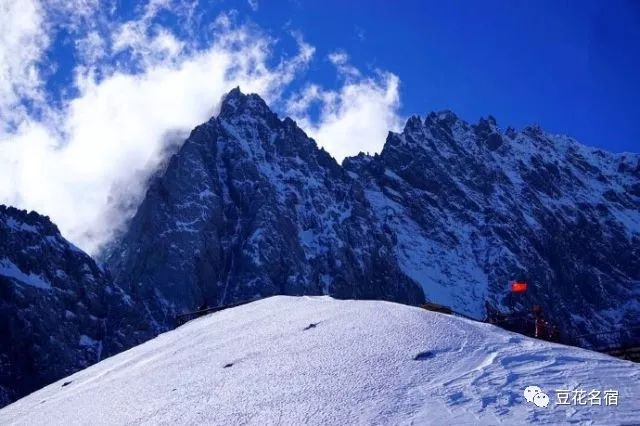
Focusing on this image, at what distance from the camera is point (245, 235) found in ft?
526

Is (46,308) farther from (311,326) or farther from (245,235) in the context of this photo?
(311,326)

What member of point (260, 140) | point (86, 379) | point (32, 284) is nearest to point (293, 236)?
point (260, 140)

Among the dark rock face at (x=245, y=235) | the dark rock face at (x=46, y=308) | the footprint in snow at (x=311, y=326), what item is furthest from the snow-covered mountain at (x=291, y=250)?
the footprint in snow at (x=311, y=326)

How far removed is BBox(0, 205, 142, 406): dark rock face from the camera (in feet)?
372

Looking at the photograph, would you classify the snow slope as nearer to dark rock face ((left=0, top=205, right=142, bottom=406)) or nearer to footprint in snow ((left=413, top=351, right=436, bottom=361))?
footprint in snow ((left=413, top=351, right=436, bottom=361))

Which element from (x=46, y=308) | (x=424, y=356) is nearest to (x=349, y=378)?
(x=424, y=356)

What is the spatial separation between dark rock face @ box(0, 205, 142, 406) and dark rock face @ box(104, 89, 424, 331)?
991cm

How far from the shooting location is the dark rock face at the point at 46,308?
372 ft

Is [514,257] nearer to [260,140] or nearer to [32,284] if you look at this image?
[260,140]

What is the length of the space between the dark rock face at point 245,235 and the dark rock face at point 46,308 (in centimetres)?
991

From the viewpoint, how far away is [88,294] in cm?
13375

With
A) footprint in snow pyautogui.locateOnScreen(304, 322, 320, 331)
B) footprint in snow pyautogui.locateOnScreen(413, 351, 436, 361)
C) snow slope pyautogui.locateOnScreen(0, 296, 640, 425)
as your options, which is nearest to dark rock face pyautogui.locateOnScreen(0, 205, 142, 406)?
snow slope pyautogui.locateOnScreen(0, 296, 640, 425)

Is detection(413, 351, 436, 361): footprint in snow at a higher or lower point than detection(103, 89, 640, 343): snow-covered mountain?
lower

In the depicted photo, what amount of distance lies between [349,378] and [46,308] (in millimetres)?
120728
